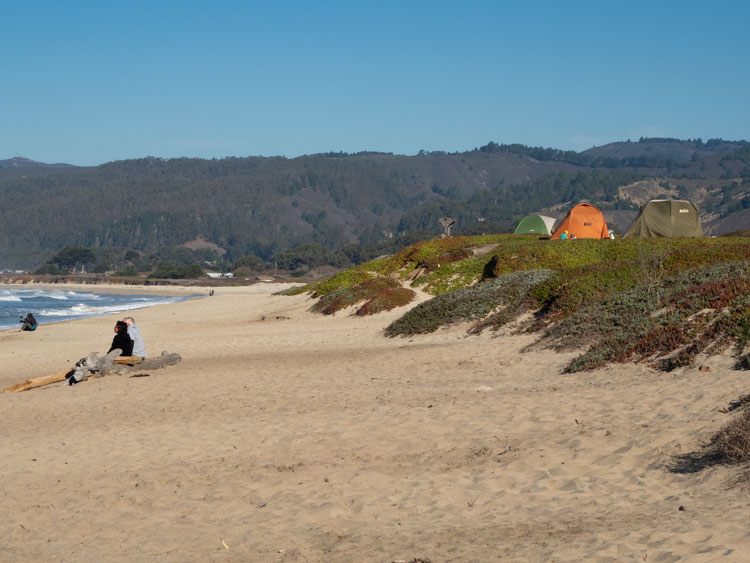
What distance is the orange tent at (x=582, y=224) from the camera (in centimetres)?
3866

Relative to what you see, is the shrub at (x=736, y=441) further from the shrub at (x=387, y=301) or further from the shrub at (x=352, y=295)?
the shrub at (x=352, y=295)

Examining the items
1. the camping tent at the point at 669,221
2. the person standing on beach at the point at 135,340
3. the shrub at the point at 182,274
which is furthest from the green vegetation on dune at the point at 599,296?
the shrub at the point at 182,274

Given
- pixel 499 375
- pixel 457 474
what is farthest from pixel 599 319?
pixel 457 474

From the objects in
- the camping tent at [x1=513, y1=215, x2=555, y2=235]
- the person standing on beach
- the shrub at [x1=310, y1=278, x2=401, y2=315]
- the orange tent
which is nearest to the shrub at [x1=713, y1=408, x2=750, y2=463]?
the person standing on beach

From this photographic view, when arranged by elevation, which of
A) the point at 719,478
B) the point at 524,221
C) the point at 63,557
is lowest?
the point at 63,557

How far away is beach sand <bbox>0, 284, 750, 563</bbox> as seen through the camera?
5.95m

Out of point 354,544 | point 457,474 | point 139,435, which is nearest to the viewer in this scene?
point 354,544

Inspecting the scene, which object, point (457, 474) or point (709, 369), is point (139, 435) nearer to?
point (457, 474)

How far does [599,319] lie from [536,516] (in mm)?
8910

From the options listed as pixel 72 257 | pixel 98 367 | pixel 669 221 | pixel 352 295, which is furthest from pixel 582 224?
pixel 72 257

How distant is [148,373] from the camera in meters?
15.7

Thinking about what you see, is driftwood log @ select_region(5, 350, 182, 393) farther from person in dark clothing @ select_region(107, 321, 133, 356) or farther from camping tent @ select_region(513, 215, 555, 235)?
camping tent @ select_region(513, 215, 555, 235)

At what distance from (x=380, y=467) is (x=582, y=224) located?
108 feet

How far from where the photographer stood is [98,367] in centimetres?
1528
